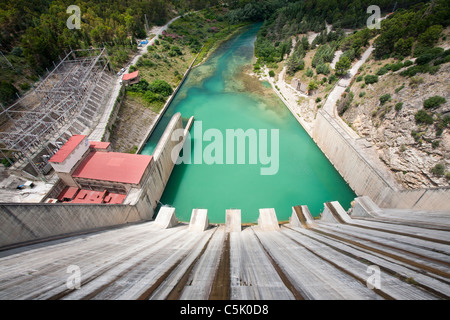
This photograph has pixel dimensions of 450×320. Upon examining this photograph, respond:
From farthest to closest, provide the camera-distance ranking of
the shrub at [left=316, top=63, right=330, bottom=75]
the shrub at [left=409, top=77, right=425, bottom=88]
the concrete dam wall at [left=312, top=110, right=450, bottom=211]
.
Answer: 1. the shrub at [left=316, top=63, right=330, bottom=75]
2. the shrub at [left=409, top=77, right=425, bottom=88]
3. the concrete dam wall at [left=312, top=110, right=450, bottom=211]

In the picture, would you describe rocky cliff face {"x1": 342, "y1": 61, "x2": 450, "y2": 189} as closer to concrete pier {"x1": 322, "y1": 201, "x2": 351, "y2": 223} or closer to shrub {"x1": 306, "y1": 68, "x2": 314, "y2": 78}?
concrete pier {"x1": 322, "y1": 201, "x2": 351, "y2": 223}

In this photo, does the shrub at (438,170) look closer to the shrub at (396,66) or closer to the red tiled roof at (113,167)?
the shrub at (396,66)

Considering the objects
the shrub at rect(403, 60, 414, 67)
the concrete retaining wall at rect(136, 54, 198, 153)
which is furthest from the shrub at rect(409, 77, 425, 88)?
the concrete retaining wall at rect(136, 54, 198, 153)

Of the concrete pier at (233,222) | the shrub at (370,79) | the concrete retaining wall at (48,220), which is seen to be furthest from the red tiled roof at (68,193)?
the shrub at (370,79)

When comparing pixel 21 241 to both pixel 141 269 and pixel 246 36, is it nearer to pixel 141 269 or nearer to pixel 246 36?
pixel 141 269

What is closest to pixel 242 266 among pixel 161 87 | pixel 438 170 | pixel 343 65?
pixel 438 170

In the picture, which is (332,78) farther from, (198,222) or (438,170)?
(198,222)

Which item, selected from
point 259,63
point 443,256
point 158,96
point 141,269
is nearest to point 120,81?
point 158,96

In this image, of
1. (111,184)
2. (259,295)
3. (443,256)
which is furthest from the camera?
(111,184)
